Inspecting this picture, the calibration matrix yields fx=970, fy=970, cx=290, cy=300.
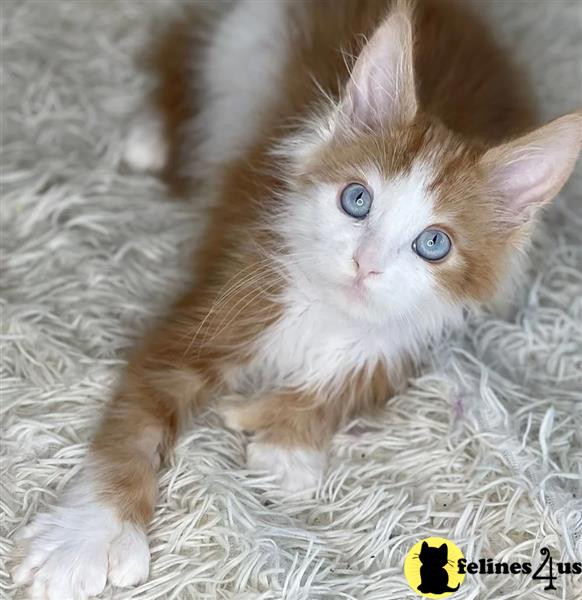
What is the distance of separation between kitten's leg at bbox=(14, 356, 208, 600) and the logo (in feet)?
1.62

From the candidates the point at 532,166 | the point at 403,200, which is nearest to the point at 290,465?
the point at 403,200

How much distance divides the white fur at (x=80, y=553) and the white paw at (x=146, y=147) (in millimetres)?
1119

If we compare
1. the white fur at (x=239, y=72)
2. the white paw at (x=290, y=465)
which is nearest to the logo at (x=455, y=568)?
the white paw at (x=290, y=465)

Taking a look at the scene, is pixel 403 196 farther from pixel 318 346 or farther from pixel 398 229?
pixel 318 346

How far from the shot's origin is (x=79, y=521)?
5.75 feet

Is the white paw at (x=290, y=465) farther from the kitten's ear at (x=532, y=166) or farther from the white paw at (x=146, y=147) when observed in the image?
the white paw at (x=146, y=147)

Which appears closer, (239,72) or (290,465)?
(290,465)

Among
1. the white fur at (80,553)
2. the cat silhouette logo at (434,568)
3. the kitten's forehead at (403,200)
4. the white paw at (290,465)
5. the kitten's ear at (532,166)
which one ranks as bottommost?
the white fur at (80,553)

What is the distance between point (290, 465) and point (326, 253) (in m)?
0.47

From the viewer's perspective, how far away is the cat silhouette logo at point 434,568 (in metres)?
1.74

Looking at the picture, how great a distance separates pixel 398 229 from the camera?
5.59 feet

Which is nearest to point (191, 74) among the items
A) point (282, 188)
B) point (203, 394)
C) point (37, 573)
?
point (282, 188)

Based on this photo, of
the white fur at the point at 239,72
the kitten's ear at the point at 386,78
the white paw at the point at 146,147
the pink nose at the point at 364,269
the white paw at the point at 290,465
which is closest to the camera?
the pink nose at the point at 364,269

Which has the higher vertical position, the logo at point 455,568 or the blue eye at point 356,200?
the blue eye at point 356,200
